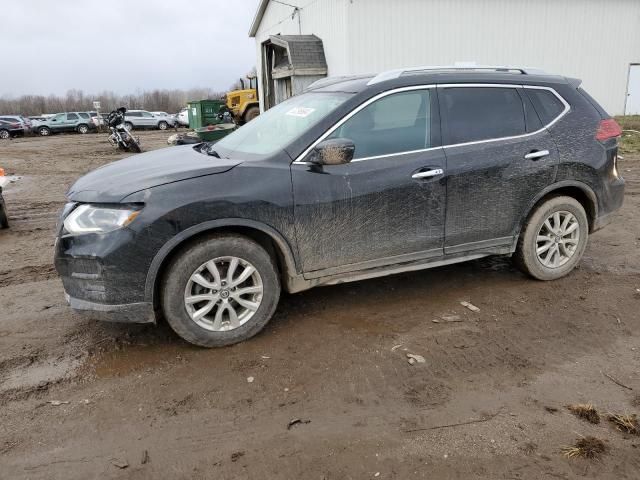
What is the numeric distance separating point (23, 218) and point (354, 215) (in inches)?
258

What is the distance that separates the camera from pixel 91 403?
3.13 m

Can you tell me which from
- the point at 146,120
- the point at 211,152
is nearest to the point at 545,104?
the point at 211,152

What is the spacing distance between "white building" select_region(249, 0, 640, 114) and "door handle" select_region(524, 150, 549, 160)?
13316 mm

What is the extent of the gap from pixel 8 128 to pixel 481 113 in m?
38.5

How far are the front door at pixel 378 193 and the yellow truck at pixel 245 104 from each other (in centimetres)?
2400

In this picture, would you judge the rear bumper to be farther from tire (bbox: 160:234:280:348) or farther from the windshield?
the windshield

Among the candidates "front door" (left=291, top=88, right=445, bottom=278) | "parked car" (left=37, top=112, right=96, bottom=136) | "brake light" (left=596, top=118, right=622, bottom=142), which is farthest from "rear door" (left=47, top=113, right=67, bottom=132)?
"brake light" (left=596, top=118, right=622, bottom=142)

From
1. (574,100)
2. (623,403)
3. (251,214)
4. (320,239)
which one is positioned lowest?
(623,403)

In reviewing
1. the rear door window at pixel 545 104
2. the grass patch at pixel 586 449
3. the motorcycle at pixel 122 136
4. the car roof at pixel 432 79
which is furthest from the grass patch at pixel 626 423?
the motorcycle at pixel 122 136

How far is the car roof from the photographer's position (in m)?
4.06

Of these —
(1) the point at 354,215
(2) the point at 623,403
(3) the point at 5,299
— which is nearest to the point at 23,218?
(3) the point at 5,299

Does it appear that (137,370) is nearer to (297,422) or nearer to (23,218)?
(297,422)

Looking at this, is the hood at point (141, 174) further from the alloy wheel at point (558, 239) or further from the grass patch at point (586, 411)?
the alloy wheel at point (558, 239)

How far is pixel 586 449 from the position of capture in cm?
263
